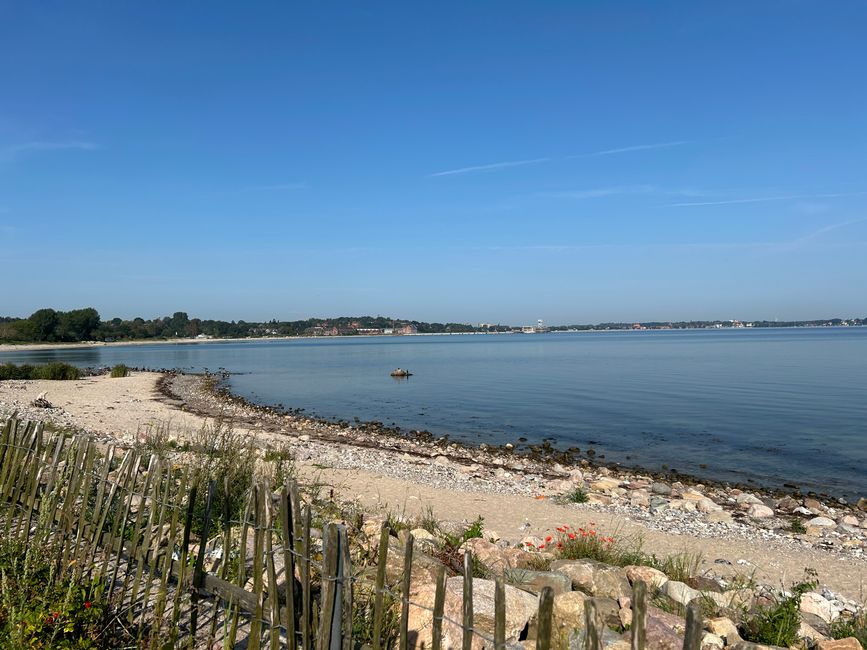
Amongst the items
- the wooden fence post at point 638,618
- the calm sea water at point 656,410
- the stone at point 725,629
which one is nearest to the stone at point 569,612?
the stone at point 725,629

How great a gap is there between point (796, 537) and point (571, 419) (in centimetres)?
1820

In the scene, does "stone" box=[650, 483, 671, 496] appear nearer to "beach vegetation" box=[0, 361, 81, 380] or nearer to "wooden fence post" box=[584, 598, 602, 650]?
"wooden fence post" box=[584, 598, 602, 650]

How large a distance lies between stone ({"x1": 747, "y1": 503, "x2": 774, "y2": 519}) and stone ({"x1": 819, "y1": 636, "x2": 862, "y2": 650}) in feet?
33.7

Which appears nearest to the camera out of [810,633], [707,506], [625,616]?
[625,616]

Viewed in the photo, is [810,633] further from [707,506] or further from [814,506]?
[814,506]

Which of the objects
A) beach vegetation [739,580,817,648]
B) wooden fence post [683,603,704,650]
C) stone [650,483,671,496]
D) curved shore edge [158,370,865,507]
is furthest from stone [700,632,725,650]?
curved shore edge [158,370,865,507]

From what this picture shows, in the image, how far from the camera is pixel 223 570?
4.93m

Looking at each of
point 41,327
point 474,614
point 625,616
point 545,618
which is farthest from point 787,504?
point 41,327

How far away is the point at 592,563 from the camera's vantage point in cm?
738

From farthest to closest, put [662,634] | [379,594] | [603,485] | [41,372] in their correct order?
1. [41,372]
2. [603,485]
3. [662,634]
4. [379,594]

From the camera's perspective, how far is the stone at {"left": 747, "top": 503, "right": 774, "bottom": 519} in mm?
15090

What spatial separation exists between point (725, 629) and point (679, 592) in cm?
101

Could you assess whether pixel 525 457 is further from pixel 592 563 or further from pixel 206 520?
pixel 206 520

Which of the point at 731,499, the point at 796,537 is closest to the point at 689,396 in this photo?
the point at 731,499
